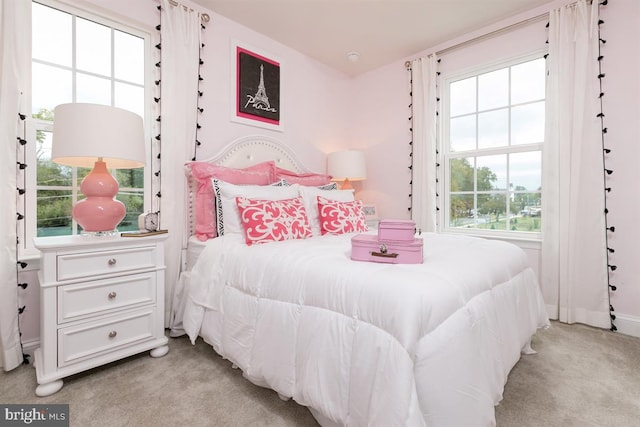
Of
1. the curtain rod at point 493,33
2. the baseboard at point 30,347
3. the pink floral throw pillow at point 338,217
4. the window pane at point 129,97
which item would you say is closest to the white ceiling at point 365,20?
the curtain rod at point 493,33

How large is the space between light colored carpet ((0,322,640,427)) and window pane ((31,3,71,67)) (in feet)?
6.21

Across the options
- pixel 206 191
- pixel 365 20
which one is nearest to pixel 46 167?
pixel 206 191

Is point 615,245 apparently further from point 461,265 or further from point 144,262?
point 144,262

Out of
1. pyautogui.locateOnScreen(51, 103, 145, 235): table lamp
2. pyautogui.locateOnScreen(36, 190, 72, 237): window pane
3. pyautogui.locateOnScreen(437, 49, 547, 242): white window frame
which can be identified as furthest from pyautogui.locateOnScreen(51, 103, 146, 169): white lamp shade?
pyautogui.locateOnScreen(437, 49, 547, 242): white window frame

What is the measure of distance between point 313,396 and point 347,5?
2.82 meters

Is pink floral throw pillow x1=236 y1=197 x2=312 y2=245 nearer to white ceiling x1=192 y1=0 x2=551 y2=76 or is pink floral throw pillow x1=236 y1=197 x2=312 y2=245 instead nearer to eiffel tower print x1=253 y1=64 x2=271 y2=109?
eiffel tower print x1=253 y1=64 x2=271 y2=109

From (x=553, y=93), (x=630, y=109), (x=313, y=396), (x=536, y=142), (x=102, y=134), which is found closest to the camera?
(x=313, y=396)

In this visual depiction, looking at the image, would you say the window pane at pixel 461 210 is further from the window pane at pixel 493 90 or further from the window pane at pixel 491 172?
the window pane at pixel 493 90

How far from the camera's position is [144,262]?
6.20ft

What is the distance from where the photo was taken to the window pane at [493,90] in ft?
9.84

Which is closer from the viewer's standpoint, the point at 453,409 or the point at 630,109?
the point at 453,409

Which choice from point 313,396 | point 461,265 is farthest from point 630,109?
point 313,396

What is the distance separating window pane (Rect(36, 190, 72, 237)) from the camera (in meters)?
2.00

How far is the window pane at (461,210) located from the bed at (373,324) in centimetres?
136
